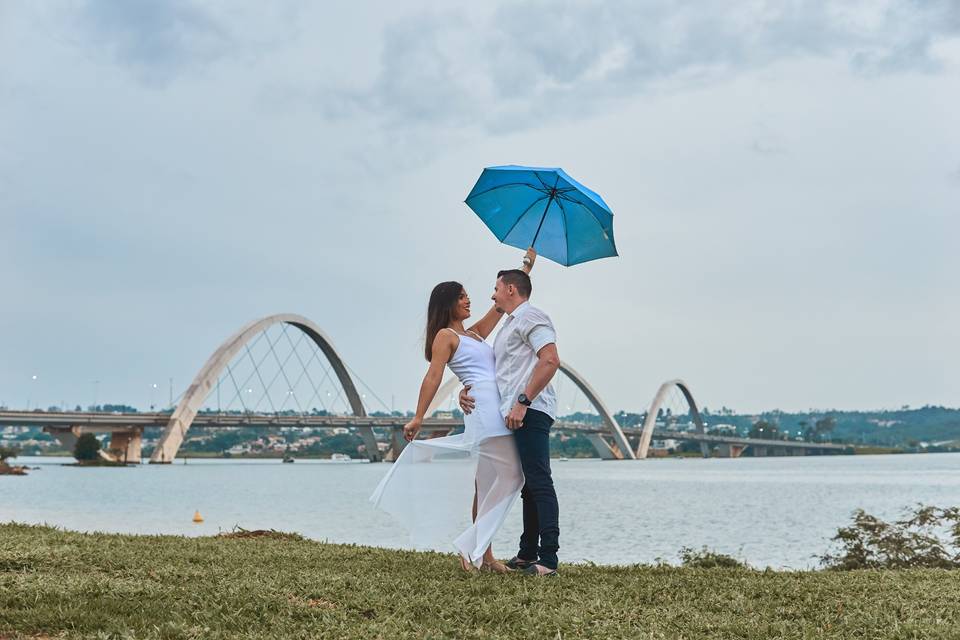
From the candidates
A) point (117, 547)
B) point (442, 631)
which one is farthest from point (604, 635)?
point (117, 547)

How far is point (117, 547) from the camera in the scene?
6.39 m

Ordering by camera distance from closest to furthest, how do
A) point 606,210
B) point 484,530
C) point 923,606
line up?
point 923,606
point 484,530
point 606,210

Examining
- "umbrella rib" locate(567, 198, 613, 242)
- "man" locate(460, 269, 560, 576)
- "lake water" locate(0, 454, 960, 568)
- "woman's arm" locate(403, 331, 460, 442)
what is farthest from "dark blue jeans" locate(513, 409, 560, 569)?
"lake water" locate(0, 454, 960, 568)

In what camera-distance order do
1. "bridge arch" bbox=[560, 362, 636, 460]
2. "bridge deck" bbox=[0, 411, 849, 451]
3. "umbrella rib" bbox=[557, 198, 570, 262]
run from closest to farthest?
1. "umbrella rib" bbox=[557, 198, 570, 262]
2. "bridge deck" bbox=[0, 411, 849, 451]
3. "bridge arch" bbox=[560, 362, 636, 460]

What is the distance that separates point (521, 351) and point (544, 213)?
1.37 metres

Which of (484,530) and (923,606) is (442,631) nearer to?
(484,530)

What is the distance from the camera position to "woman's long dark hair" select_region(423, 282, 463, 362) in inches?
204

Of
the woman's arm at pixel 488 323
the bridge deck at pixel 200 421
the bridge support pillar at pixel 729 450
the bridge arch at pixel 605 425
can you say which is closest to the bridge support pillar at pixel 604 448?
the bridge arch at pixel 605 425

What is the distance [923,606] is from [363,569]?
9.25 ft

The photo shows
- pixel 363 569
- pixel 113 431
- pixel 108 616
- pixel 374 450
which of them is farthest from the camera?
pixel 374 450

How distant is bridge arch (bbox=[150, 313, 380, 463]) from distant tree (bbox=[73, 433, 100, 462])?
3.70 meters

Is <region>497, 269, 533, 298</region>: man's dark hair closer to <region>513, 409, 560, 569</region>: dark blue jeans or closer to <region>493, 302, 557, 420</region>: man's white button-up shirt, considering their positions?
<region>493, 302, 557, 420</region>: man's white button-up shirt

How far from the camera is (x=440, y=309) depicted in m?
5.19

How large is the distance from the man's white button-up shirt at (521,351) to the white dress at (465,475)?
103 millimetres
